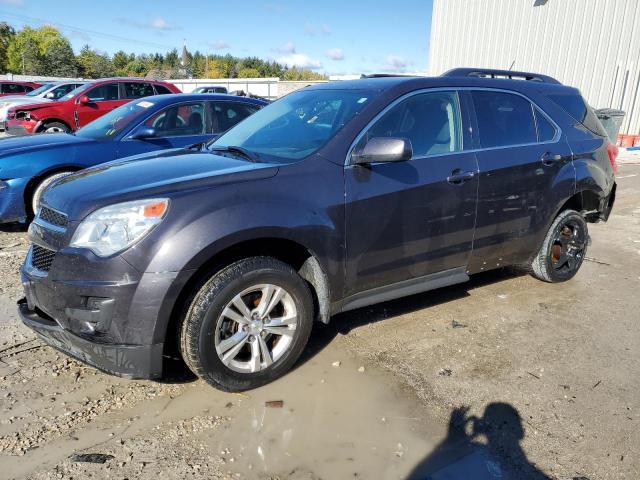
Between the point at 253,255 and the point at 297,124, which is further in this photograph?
the point at 297,124

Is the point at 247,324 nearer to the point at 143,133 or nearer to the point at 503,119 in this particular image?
the point at 503,119

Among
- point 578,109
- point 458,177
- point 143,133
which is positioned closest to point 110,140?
point 143,133

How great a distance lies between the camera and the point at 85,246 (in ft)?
8.82

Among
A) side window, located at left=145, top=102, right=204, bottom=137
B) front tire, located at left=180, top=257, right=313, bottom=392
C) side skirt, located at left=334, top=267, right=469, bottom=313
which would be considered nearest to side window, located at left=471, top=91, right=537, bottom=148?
side skirt, located at left=334, top=267, right=469, bottom=313

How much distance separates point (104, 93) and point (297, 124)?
33.7 feet

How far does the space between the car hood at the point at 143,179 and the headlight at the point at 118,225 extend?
0.16 feet

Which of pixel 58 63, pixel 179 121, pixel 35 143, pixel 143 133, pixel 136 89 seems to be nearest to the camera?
pixel 143 133

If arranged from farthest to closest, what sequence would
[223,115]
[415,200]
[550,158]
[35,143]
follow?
[223,115] < [35,143] < [550,158] < [415,200]

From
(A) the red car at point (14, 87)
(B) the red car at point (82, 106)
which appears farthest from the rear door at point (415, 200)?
(A) the red car at point (14, 87)

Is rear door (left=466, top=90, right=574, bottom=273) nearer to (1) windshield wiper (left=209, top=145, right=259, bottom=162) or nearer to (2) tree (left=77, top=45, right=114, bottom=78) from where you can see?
(1) windshield wiper (left=209, top=145, right=259, bottom=162)

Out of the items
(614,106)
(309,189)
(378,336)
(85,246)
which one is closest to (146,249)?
(85,246)

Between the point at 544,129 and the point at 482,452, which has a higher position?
the point at 544,129

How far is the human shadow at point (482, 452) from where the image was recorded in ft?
7.98

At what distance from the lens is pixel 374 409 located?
9.62 ft
